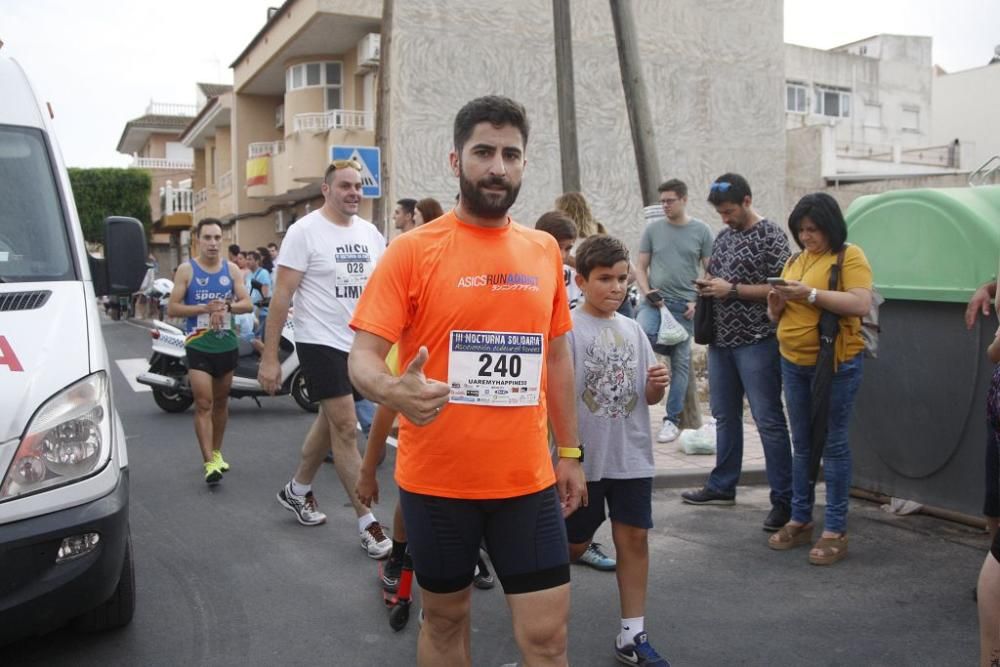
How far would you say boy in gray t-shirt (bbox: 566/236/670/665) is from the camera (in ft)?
12.6

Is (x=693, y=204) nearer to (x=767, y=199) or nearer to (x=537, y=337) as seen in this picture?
(x=767, y=199)

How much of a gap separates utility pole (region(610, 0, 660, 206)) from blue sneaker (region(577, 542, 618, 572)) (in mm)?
4463

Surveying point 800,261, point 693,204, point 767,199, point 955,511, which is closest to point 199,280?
point 800,261

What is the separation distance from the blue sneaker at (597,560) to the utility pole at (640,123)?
3728 mm

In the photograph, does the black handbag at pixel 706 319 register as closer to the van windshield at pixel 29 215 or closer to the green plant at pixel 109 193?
→ the van windshield at pixel 29 215

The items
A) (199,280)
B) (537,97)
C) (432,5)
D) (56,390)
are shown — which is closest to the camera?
(56,390)

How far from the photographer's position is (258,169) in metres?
28.6

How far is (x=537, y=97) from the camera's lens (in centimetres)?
2289

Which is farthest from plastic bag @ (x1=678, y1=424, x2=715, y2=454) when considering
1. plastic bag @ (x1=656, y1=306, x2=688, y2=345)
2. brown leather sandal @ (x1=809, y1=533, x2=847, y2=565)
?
brown leather sandal @ (x1=809, y1=533, x2=847, y2=565)

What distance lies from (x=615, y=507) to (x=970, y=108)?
4959 cm

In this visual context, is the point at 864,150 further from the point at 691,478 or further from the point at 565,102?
the point at 691,478

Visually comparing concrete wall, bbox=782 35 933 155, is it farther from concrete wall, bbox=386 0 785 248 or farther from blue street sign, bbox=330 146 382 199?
blue street sign, bbox=330 146 382 199

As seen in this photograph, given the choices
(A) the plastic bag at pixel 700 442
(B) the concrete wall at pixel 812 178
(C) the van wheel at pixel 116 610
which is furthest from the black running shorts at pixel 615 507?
(B) the concrete wall at pixel 812 178

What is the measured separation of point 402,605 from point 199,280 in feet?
12.6
